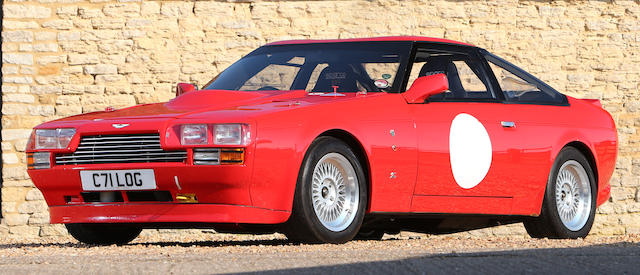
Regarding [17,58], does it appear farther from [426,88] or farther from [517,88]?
[426,88]

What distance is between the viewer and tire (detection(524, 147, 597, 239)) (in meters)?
7.87

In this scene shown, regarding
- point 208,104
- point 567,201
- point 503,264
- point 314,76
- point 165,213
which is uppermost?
point 314,76

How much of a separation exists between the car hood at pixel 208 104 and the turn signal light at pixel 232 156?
380 mm

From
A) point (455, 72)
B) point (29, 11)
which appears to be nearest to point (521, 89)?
point (455, 72)

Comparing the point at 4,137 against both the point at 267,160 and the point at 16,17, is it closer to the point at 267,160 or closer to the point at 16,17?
the point at 16,17

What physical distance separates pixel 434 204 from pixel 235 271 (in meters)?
2.63

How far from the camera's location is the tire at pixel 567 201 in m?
7.87

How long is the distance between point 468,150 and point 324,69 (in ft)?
3.62

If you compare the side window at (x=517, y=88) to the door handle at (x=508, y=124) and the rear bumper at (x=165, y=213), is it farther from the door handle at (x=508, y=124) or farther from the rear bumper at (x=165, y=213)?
the rear bumper at (x=165, y=213)

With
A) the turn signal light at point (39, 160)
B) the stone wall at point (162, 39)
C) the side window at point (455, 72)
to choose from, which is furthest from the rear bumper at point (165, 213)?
the stone wall at point (162, 39)

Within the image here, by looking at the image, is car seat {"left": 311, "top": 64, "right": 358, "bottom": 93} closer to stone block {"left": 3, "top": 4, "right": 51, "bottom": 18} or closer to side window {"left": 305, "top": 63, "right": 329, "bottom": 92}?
side window {"left": 305, "top": 63, "right": 329, "bottom": 92}

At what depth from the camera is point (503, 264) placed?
4.99m

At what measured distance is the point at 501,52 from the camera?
13.9 meters

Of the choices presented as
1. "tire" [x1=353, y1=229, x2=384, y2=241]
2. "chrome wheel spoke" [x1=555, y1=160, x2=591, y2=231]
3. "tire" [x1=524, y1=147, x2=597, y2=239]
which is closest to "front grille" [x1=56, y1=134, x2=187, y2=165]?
"tire" [x1=353, y1=229, x2=384, y2=241]
